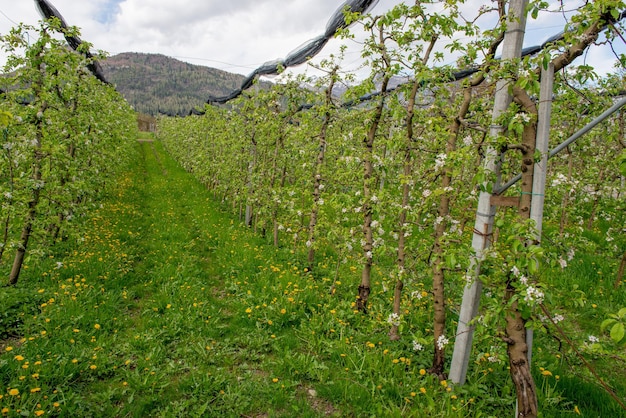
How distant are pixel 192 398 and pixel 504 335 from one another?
11.2 ft

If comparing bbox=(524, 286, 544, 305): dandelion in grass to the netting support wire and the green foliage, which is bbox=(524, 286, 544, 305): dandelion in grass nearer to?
the green foliage

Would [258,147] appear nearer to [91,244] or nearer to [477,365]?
[91,244]

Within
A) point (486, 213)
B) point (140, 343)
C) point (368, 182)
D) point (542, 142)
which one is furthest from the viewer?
point (368, 182)

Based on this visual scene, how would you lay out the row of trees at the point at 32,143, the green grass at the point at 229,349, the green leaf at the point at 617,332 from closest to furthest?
the green leaf at the point at 617,332 < the green grass at the point at 229,349 < the row of trees at the point at 32,143

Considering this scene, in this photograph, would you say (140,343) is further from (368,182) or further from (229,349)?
(368,182)

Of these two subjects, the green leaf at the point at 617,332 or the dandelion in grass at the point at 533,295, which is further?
the dandelion in grass at the point at 533,295

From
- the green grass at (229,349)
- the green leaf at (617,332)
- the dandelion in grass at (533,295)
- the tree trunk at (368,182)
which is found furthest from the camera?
the tree trunk at (368,182)

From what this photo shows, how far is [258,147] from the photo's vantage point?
1197 centimetres

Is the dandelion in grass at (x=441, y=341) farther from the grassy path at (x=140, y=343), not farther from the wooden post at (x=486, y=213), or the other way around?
the grassy path at (x=140, y=343)

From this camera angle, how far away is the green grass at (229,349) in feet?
12.6

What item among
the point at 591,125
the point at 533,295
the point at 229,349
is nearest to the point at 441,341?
the point at 533,295

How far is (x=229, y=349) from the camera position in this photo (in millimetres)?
4984

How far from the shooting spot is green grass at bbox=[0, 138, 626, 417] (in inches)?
151

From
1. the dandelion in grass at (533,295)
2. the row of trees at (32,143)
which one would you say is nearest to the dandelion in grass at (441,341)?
the dandelion in grass at (533,295)
